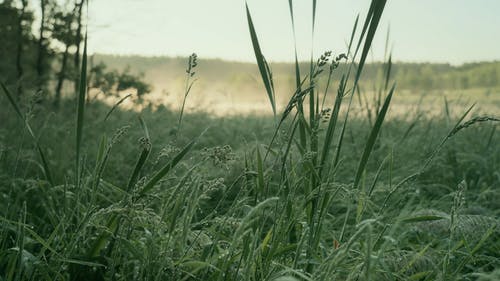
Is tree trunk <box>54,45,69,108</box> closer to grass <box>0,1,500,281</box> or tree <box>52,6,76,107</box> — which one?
tree <box>52,6,76,107</box>

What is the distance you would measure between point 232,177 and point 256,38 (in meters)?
2.14

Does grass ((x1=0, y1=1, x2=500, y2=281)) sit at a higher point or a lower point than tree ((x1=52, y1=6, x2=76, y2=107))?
lower

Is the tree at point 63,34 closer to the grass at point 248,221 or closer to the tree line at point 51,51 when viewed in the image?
the tree line at point 51,51

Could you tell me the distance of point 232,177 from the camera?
140 inches

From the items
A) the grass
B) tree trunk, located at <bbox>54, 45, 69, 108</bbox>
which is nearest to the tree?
tree trunk, located at <bbox>54, 45, 69, 108</bbox>

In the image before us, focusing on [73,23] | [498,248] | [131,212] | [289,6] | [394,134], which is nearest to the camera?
[131,212]

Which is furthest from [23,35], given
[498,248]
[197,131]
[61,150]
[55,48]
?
[498,248]

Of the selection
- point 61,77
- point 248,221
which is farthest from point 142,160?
point 61,77

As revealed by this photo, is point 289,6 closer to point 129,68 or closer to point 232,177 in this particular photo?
point 232,177

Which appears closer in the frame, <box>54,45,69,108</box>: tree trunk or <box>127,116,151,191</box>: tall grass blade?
<box>127,116,151,191</box>: tall grass blade

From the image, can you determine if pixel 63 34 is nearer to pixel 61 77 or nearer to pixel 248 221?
pixel 61 77

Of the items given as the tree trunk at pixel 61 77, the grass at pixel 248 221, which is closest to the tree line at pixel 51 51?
the tree trunk at pixel 61 77

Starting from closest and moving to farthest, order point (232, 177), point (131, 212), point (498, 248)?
1. point (131, 212)
2. point (498, 248)
3. point (232, 177)

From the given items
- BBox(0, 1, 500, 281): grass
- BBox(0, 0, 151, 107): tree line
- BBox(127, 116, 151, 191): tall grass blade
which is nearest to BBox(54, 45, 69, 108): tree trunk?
BBox(0, 0, 151, 107): tree line
